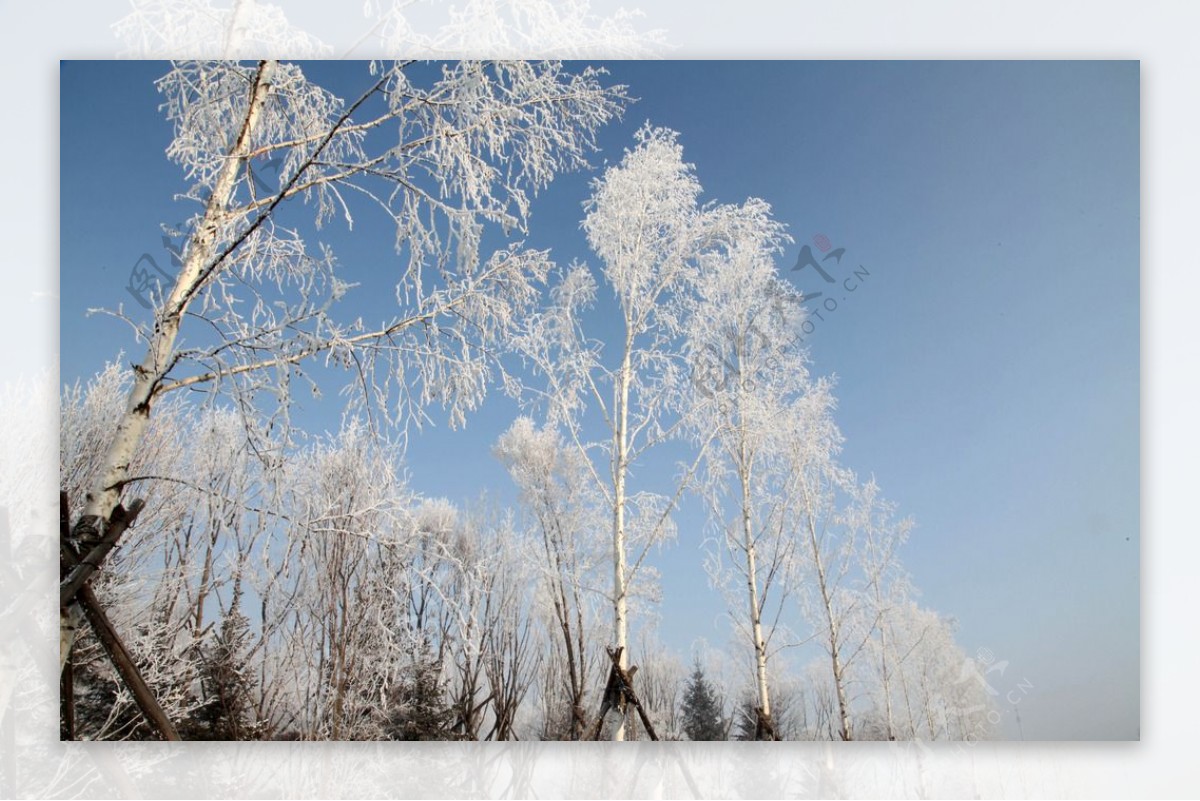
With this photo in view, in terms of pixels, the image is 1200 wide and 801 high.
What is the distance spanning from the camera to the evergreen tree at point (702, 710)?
12.7 ft

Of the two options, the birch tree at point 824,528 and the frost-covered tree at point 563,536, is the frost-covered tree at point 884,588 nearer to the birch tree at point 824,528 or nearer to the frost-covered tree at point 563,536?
the birch tree at point 824,528

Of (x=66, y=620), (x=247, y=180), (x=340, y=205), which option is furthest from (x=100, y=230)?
(x=66, y=620)

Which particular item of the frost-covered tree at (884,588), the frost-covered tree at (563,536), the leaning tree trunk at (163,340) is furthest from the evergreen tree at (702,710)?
the leaning tree trunk at (163,340)

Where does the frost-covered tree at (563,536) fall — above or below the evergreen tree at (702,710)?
above

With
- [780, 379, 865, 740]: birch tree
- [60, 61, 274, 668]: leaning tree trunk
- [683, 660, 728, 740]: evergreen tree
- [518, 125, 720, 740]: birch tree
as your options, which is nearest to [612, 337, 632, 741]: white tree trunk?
[518, 125, 720, 740]: birch tree

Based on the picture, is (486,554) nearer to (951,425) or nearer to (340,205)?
(340,205)

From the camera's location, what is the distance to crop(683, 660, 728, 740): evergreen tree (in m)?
3.86

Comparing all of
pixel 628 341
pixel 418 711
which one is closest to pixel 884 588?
pixel 628 341

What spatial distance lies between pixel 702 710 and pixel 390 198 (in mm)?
2191

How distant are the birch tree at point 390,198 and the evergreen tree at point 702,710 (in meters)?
1.29

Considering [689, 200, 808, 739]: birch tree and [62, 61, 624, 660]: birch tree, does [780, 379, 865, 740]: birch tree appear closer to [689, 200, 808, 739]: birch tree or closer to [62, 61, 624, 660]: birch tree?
[689, 200, 808, 739]: birch tree

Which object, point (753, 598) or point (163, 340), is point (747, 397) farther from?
point (163, 340)

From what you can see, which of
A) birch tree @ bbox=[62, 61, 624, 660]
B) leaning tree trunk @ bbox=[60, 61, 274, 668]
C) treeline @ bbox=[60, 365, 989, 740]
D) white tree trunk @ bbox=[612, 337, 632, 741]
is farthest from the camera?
white tree trunk @ bbox=[612, 337, 632, 741]

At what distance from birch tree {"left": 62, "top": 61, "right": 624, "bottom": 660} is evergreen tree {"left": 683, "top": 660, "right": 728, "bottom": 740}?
129 cm
